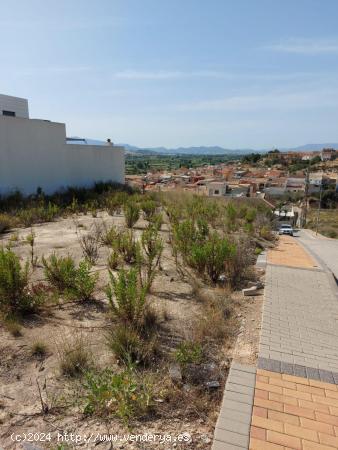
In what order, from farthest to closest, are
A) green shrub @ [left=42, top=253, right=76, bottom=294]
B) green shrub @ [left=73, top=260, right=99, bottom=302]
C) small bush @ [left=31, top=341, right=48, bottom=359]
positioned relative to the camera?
green shrub @ [left=42, top=253, right=76, bottom=294]
green shrub @ [left=73, top=260, right=99, bottom=302]
small bush @ [left=31, top=341, right=48, bottom=359]

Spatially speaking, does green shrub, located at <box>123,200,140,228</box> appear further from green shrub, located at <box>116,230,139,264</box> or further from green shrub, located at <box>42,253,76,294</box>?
green shrub, located at <box>42,253,76,294</box>

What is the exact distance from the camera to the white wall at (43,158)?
11.7 m

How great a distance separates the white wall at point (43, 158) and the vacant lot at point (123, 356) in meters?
7.81

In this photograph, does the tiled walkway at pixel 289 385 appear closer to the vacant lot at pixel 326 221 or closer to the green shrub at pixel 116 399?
the green shrub at pixel 116 399

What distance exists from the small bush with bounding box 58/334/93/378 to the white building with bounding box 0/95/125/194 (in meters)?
10.0

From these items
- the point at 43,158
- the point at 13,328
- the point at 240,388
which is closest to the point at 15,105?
the point at 43,158

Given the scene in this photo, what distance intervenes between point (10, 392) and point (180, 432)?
141 cm

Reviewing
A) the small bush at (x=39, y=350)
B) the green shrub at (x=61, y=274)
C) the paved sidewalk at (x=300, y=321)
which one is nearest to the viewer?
the small bush at (x=39, y=350)

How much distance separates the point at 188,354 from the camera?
9.95 feet

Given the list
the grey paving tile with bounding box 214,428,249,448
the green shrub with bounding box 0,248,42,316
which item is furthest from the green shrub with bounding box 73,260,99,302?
the grey paving tile with bounding box 214,428,249,448

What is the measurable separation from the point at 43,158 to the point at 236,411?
41.0 feet

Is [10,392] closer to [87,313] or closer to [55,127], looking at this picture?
[87,313]

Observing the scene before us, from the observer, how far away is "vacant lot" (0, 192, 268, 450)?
2404 mm

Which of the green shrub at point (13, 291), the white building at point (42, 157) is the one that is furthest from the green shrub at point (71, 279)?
the white building at point (42, 157)
